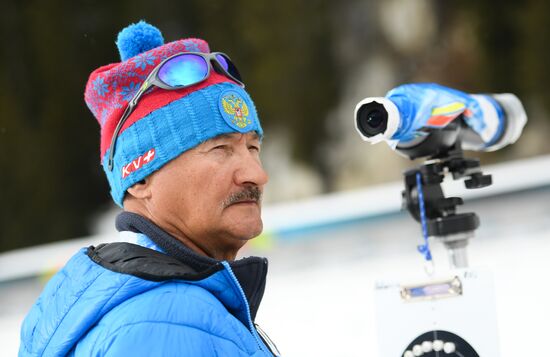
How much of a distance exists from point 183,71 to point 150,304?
0.44m

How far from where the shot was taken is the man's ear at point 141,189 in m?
1.28

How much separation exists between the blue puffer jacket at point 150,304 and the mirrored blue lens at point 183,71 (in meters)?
0.24

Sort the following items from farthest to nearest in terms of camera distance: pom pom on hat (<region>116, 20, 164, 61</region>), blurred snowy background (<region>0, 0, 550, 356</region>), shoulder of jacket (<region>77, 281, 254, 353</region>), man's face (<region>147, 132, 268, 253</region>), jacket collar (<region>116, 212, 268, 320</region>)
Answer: blurred snowy background (<region>0, 0, 550, 356</region>) → pom pom on hat (<region>116, 20, 164, 61</region>) → man's face (<region>147, 132, 268, 253</region>) → jacket collar (<region>116, 212, 268, 320</region>) → shoulder of jacket (<region>77, 281, 254, 353</region>)

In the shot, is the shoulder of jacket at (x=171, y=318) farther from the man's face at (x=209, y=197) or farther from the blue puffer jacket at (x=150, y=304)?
the man's face at (x=209, y=197)

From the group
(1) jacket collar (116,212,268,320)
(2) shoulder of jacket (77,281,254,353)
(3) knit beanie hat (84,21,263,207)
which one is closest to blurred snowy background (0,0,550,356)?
(3) knit beanie hat (84,21,263,207)

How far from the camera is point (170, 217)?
49.2 inches

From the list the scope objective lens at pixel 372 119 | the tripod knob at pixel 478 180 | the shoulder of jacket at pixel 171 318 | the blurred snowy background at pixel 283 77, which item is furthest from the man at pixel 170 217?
the blurred snowy background at pixel 283 77

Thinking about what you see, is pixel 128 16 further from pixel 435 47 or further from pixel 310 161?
pixel 435 47

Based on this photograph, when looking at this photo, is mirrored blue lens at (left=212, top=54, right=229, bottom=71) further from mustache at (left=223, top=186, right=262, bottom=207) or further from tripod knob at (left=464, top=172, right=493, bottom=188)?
tripod knob at (left=464, top=172, right=493, bottom=188)

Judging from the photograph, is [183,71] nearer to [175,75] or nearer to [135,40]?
[175,75]

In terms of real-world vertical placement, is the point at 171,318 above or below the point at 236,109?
below

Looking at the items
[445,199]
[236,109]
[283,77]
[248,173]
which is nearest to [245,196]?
[248,173]

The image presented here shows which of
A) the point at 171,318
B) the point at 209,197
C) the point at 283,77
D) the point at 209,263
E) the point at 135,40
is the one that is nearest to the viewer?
the point at 171,318

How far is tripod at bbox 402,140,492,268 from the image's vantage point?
138 cm
